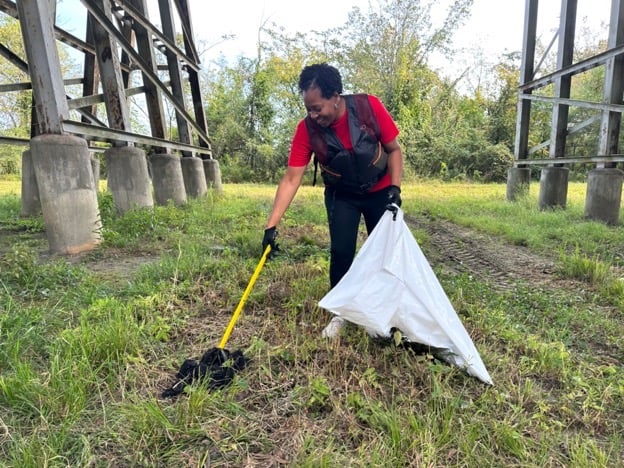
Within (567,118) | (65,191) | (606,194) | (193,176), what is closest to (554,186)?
(567,118)

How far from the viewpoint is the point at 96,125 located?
5543 mm

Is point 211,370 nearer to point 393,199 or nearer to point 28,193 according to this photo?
point 393,199

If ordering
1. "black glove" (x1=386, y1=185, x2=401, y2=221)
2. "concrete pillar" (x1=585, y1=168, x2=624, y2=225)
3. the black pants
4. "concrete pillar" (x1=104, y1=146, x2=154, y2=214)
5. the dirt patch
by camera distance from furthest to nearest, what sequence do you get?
"concrete pillar" (x1=585, y1=168, x2=624, y2=225) → "concrete pillar" (x1=104, y1=146, x2=154, y2=214) → the dirt patch → the black pants → "black glove" (x1=386, y1=185, x2=401, y2=221)

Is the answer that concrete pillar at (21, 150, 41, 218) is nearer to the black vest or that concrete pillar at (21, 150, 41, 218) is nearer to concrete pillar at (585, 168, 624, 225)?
the black vest

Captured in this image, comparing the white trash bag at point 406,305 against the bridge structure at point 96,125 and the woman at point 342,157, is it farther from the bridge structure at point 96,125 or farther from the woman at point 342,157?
the bridge structure at point 96,125

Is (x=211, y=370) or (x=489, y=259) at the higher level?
(x=211, y=370)

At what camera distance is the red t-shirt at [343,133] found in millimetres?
2439

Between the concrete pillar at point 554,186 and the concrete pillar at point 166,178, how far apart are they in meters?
6.74

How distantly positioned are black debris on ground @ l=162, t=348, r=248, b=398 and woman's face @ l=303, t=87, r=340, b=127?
4.55 feet

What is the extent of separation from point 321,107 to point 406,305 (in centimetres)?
118

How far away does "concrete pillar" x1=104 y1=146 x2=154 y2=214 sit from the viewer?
5504 millimetres

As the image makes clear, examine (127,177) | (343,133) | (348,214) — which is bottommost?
(348,214)

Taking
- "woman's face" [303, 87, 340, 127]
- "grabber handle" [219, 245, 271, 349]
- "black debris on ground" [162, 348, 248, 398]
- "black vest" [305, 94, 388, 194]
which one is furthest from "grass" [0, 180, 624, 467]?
"woman's face" [303, 87, 340, 127]

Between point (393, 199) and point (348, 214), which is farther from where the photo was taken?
point (348, 214)
